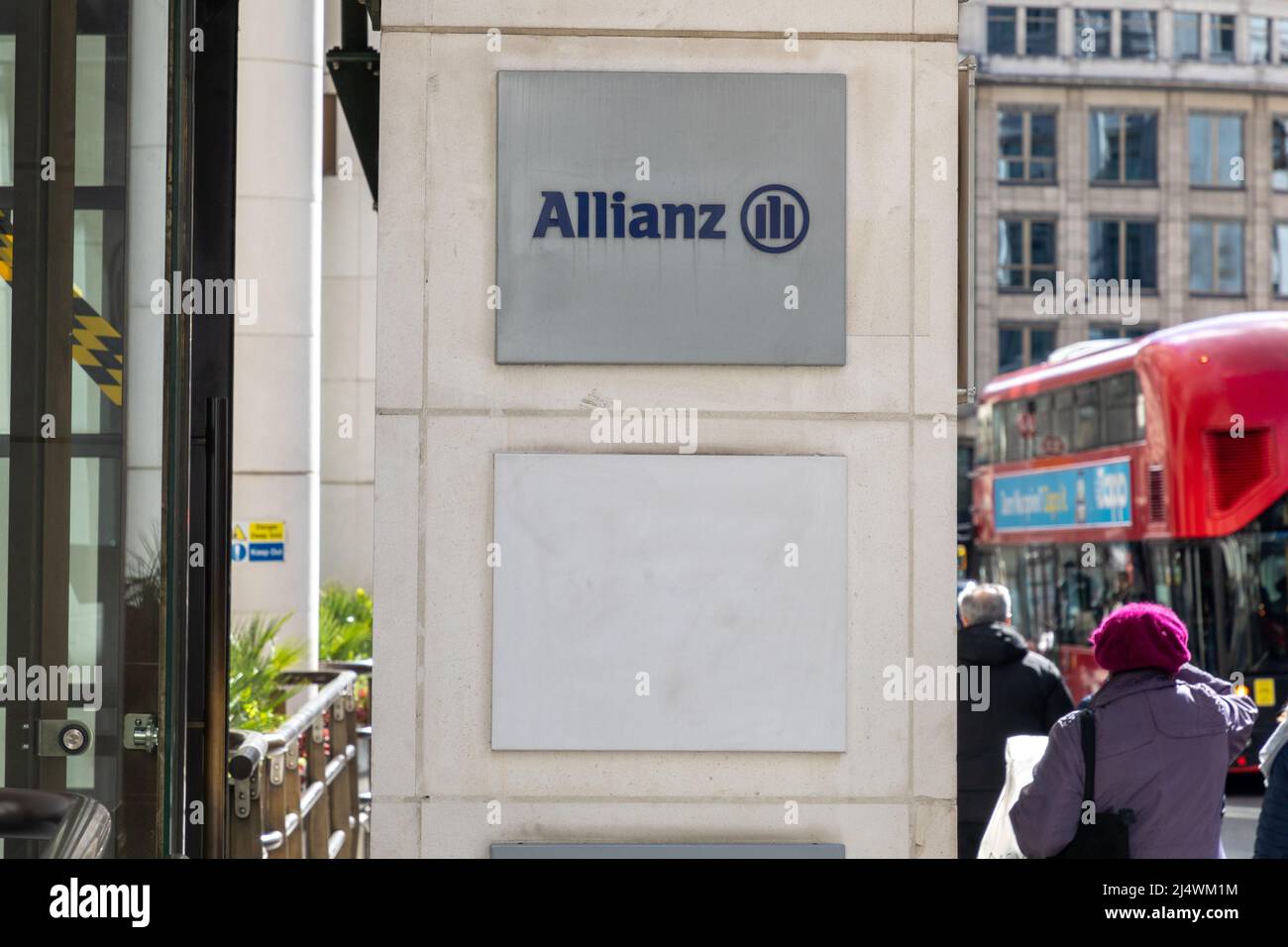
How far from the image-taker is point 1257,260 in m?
50.3

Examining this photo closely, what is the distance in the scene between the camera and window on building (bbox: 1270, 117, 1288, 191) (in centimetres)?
5097

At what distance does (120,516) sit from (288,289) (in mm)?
8499

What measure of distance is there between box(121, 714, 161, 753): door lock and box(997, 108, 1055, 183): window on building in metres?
50.2

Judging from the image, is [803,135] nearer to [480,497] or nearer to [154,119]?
[480,497]

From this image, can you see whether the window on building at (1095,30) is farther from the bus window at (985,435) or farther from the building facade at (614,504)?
the building facade at (614,504)

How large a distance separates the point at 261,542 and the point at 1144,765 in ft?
29.5

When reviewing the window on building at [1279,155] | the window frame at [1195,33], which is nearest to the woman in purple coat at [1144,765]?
the window on building at [1279,155]

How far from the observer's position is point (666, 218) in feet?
11.8

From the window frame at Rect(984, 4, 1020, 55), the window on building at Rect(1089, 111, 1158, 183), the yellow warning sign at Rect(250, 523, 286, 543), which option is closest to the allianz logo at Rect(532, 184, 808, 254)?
the yellow warning sign at Rect(250, 523, 286, 543)

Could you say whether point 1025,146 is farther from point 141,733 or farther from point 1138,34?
point 141,733

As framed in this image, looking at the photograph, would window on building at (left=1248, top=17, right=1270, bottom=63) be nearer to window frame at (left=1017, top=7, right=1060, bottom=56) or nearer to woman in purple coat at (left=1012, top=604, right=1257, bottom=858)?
window frame at (left=1017, top=7, right=1060, bottom=56)

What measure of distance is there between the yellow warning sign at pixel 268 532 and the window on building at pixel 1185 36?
1880 inches
